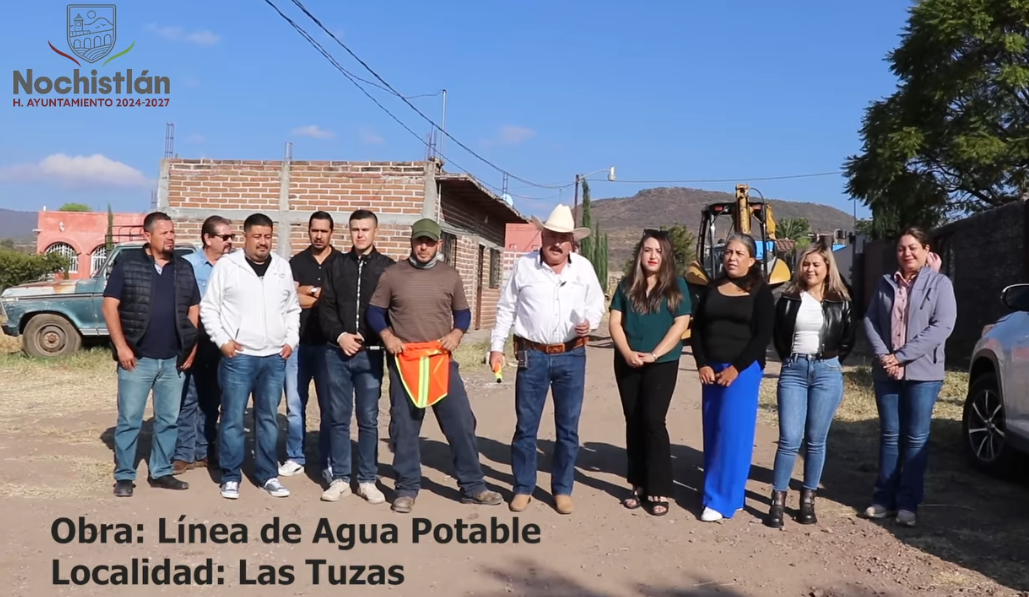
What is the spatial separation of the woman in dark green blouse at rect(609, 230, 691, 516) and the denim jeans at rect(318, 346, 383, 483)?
166 centimetres

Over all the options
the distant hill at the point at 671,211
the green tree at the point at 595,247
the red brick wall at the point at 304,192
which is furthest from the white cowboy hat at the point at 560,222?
the distant hill at the point at 671,211

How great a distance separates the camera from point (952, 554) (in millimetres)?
4836

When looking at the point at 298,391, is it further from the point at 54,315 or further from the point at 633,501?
the point at 54,315

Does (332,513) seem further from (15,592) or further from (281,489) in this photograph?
(15,592)

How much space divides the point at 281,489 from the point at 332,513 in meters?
0.56

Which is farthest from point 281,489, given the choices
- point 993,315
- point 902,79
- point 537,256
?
point 902,79

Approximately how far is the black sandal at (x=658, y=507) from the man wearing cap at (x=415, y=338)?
1004mm

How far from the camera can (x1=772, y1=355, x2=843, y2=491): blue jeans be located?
5.40m

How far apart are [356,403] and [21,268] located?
1060 inches

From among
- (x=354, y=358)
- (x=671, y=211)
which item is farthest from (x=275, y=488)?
(x=671, y=211)

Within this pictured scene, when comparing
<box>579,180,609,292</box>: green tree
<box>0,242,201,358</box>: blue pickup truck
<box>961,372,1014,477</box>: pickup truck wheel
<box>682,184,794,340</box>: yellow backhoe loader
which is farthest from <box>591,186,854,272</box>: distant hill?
<box>961,372,1014,477</box>: pickup truck wheel

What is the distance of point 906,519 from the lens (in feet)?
17.5

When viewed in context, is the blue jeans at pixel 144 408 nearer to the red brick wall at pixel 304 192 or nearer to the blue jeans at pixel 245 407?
the blue jeans at pixel 245 407

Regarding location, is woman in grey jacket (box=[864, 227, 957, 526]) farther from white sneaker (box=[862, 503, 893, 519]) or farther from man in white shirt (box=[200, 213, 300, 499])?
man in white shirt (box=[200, 213, 300, 499])
